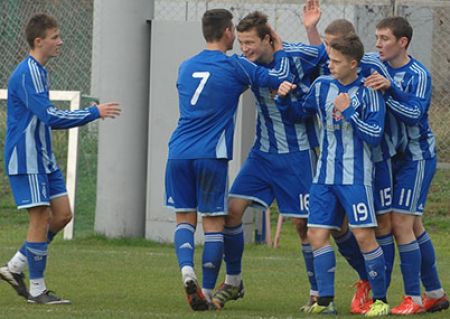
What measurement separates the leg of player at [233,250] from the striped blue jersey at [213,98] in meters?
0.43

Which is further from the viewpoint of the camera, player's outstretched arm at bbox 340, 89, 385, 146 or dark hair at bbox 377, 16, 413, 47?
dark hair at bbox 377, 16, 413, 47

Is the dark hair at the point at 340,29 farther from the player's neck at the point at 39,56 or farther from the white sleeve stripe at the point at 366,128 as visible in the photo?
the player's neck at the point at 39,56

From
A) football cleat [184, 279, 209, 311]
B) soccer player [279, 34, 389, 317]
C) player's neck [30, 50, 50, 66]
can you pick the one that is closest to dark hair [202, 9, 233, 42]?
soccer player [279, 34, 389, 317]

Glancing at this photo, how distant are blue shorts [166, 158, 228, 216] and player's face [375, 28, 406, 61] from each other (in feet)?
4.30

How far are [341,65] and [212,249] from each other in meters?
1.57

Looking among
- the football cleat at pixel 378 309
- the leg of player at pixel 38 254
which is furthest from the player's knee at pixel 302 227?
the leg of player at pixel 38 254

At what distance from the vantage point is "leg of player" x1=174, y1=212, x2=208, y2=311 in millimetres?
8844

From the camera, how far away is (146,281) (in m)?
10.8

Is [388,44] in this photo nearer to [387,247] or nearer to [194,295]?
[387,247]

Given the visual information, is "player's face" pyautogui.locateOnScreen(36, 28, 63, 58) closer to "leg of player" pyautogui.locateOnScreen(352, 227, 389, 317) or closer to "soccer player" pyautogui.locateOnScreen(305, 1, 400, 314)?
"soccer player" pyautogui.locateOnScreen(305, 1, 400, 314)

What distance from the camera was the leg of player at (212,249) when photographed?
9.17 m

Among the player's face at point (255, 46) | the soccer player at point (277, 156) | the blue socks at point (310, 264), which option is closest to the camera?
the player's face at point (255, 46)

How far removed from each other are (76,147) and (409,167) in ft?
20.0

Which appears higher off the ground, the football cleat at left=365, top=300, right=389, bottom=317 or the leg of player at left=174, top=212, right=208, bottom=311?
the leg of player at left=174, top=212, right=208, bottom=311
